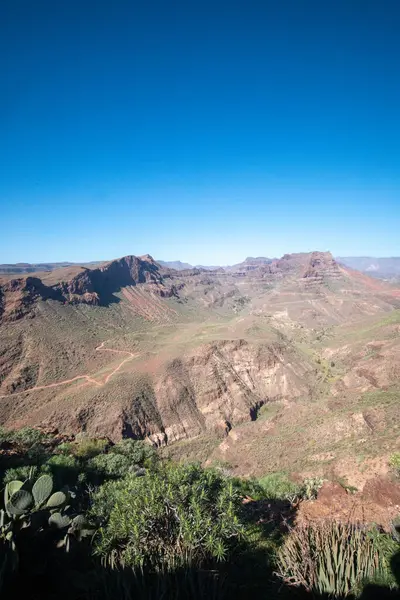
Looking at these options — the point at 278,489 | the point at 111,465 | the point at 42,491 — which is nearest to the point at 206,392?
the point at 111,465

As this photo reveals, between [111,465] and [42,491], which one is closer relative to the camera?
[42,491]

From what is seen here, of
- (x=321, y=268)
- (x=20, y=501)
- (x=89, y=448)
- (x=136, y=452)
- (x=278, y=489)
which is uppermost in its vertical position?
(x=321, y=268)

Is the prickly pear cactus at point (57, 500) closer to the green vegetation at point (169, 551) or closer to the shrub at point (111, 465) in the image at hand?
the green vegetation at point (169, 551)

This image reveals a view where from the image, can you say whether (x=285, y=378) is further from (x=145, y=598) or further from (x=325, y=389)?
(x=145, y=598)

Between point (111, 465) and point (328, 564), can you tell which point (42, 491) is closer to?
point (328, 564)

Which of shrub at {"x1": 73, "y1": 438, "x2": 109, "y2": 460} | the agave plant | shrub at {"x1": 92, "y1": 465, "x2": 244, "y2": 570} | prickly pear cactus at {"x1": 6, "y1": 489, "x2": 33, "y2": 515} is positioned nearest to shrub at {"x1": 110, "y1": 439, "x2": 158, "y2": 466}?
shrub at {"x1": 73, "y1": 438, "x2": 109, "y2": 460}

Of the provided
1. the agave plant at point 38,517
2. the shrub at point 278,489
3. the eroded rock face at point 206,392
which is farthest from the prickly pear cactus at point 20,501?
the eroded rock face at point 206,392
